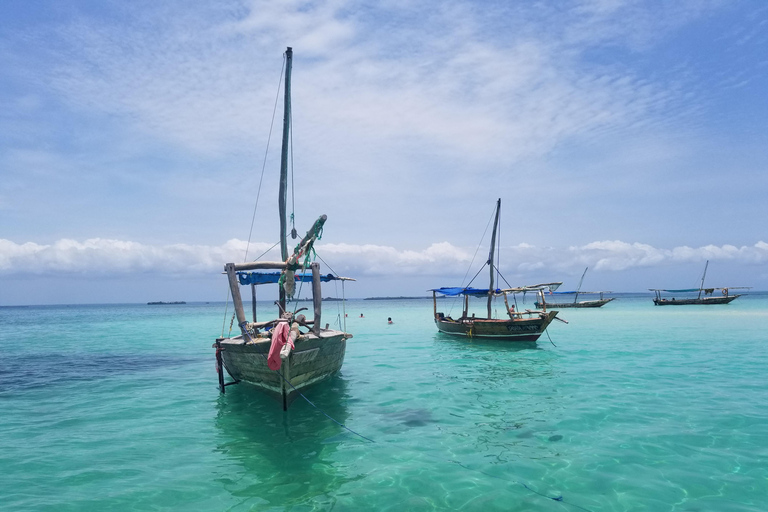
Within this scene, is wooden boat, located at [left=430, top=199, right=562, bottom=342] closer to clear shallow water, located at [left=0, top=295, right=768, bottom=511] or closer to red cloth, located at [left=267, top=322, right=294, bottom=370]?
clear shallow water, located at [left=0, top=295, right=768, bottom=511]

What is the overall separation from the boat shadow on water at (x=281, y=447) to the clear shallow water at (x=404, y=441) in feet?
0.16

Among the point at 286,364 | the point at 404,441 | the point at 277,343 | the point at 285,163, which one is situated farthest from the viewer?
the point at 285,163

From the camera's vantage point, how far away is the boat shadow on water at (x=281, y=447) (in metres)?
7.85

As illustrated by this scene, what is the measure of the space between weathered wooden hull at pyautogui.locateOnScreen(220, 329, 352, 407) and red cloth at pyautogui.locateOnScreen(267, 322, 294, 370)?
0.70 m

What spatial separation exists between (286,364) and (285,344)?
31.2 inches

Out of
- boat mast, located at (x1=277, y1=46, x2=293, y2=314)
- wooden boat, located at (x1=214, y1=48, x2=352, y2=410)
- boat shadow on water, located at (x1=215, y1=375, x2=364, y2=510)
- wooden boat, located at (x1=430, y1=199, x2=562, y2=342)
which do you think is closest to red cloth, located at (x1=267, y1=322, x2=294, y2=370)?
wooden boat, located at (x1=214, y1=48, x2=352, y2=410)

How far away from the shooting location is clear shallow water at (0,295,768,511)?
25.3 ft

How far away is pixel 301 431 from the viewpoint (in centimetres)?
1112

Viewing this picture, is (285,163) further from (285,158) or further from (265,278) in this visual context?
(265,278)

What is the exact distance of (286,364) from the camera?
1212cm

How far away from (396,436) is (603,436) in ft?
15.9

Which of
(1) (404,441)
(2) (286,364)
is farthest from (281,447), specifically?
(1) (404,441)

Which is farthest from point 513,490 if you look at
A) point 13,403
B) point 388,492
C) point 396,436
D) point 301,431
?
point 13,403

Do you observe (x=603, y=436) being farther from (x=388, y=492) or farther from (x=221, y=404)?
(x=221, y=404)
